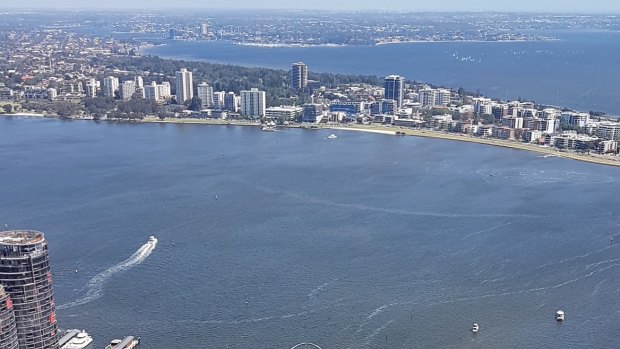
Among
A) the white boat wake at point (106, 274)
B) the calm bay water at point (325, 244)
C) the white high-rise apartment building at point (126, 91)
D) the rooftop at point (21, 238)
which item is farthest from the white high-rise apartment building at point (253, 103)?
the rooftop at point (21, 238)

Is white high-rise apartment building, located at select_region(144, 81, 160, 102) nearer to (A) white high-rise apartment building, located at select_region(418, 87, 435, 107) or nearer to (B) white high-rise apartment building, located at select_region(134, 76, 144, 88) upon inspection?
(B) white high-rise apartment building, located at select_region(134, 76, 144, 88)

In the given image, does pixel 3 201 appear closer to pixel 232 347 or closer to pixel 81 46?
pixel 232 347

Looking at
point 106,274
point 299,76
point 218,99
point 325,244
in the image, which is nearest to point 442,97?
point 299,76

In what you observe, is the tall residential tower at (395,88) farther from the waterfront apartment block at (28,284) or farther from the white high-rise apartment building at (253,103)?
the waterfront apartment block at (28,284)

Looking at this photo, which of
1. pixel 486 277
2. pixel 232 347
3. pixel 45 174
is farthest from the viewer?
pixel 45 174

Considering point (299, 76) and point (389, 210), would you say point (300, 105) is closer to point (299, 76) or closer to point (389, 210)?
point (299, 76)

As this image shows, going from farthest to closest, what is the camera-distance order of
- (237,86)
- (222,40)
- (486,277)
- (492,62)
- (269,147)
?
(222,40) → (492,62) → (237,86) → (269,147) → (486,277)

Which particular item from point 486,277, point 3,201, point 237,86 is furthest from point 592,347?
point 237,86

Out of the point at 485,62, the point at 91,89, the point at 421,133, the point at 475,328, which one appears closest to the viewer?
the point at 475,328
